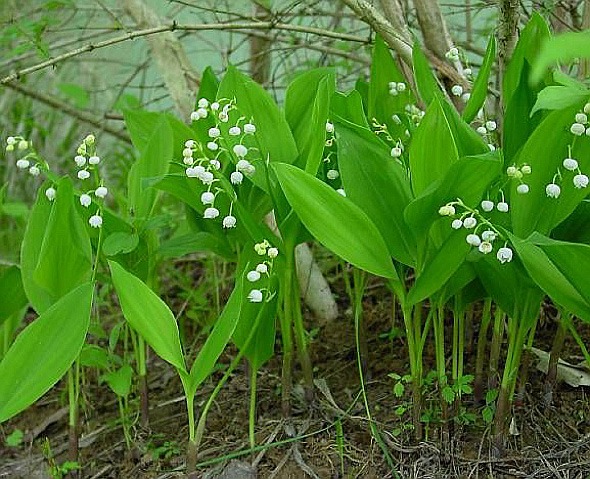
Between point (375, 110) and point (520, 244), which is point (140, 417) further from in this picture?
point (520, 244)

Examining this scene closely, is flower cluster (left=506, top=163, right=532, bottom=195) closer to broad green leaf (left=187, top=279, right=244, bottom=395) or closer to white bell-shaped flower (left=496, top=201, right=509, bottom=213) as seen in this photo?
white bell-shaped flower (left=496, top=201, right=509, bottom=213)

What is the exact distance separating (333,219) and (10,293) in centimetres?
59

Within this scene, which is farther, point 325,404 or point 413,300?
point 325,404

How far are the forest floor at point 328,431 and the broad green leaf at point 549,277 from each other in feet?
0.86

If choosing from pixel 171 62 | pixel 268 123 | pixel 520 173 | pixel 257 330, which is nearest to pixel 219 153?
pixel 268 123

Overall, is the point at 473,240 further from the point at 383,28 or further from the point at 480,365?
the point at 383,28

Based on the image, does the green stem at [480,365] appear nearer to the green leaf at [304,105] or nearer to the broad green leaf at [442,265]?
the broad green leaf at [442,265]

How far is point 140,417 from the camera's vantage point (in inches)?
55.4

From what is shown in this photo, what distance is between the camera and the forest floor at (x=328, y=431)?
1.16 metres

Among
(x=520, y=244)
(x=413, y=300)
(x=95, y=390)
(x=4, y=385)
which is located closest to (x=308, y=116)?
(x=413, y=300)

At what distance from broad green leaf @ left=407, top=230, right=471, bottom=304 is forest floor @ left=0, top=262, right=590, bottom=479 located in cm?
22

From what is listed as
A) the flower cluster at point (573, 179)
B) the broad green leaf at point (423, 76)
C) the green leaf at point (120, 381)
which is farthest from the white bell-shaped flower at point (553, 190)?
the green leaf at point (120, 381)

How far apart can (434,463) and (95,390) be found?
2.50 ft

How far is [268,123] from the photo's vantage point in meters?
1.20
